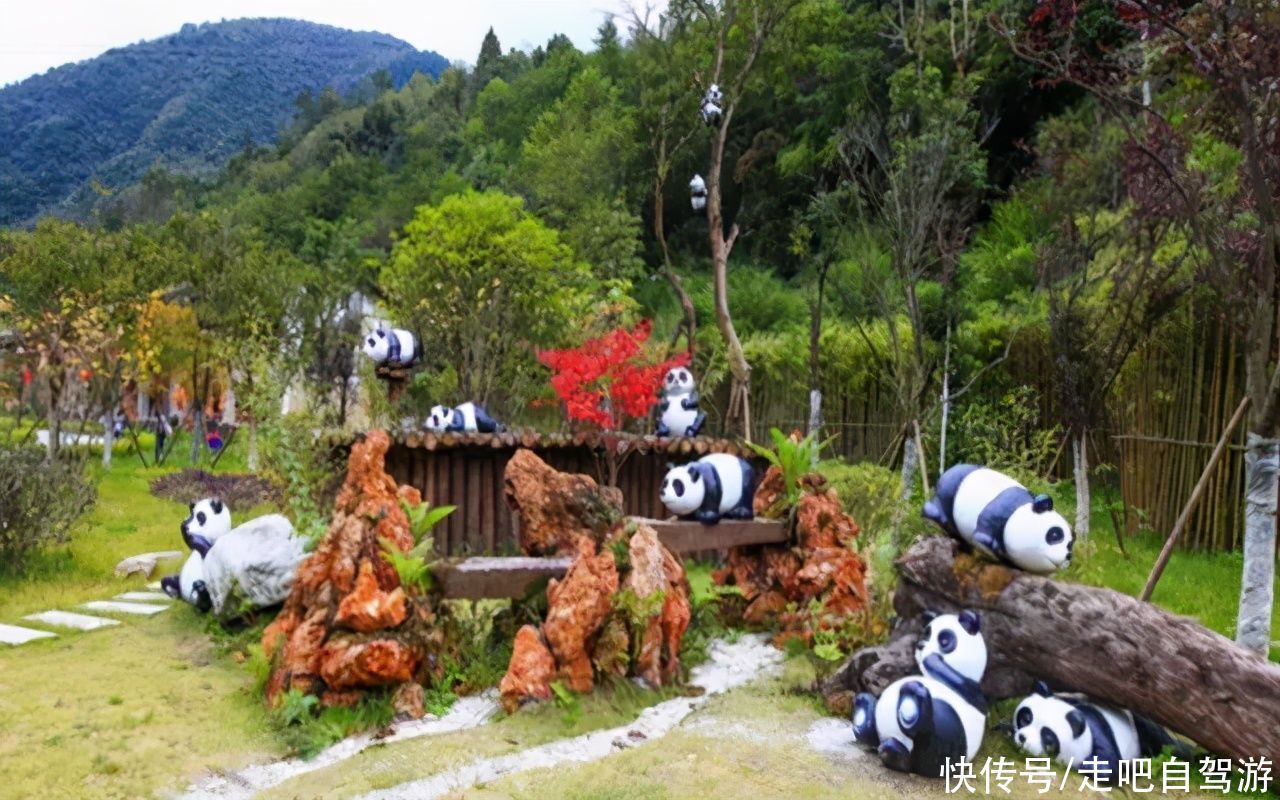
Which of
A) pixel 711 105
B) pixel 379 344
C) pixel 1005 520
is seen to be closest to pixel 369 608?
pixel 1005 520

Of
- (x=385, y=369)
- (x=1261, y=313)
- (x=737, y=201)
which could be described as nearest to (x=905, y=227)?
(x=1261, y=313)

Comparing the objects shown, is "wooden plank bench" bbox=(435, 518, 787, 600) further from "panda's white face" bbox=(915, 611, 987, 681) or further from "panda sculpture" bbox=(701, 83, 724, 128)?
"panda sculpture" bbox=(701, 83, 724, 128)

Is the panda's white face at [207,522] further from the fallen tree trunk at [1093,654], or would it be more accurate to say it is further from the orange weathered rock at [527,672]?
the fallen tree trunk at [1093,654]

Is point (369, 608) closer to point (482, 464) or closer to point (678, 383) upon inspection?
point (482, 464)

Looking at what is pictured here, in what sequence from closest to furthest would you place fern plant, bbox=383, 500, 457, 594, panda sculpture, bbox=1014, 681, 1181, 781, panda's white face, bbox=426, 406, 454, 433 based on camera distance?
panda sculpture, bbox=1014, 681, 1181, 781
fern plant, bbox=383, 500, 457, 594
panda's white face, bbox=426, 406, 454, 433

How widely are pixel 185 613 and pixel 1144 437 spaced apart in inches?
332

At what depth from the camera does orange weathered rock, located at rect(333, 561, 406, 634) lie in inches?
192

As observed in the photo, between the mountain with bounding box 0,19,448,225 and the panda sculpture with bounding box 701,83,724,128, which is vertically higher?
the mountain with bounding box 0,19,448,225

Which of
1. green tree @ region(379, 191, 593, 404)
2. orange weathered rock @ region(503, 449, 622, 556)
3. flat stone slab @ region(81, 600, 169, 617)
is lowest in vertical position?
flat stone slab @ region(81, 600, 169, 617)

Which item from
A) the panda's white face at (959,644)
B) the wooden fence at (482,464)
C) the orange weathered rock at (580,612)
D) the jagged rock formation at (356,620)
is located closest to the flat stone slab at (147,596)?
the wooden fence at (482,464)

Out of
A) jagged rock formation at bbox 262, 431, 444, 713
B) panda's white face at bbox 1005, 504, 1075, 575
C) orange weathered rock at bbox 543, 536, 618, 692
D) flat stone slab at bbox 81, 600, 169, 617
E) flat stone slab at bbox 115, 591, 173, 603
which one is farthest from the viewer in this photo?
flat stone slab at bbox 115, 591, 173, 603

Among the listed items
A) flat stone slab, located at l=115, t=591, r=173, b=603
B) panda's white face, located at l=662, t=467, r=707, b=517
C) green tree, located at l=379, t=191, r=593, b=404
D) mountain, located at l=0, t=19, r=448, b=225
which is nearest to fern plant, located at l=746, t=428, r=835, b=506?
panda's white face, located at l=662, t=467, r=707, b=517

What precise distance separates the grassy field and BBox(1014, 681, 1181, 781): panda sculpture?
0.60ft

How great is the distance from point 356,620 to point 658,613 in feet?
5.54
